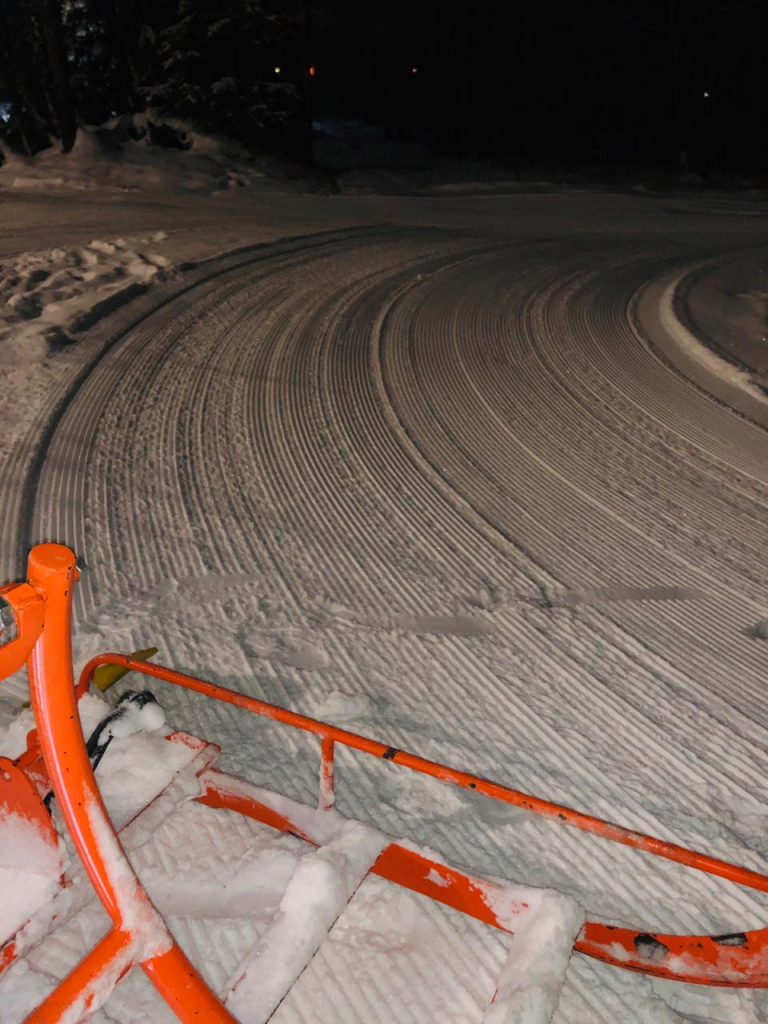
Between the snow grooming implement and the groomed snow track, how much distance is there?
7.1 inches

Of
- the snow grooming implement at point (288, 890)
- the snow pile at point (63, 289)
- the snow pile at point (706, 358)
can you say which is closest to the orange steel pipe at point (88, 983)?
the snow grooming implement at point (288, 890)

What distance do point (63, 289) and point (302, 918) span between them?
24.5 ft

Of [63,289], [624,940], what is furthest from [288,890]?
[63,289]

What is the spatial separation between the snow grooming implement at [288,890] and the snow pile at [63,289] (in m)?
4.99

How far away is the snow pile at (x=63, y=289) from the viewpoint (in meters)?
6.59

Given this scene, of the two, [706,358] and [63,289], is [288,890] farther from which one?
[63,289]

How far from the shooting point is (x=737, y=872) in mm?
1830

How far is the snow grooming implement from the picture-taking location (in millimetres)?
1647

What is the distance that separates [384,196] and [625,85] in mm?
18370

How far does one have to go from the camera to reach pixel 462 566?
160 inches

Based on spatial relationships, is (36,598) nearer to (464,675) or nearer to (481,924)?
(481,924)

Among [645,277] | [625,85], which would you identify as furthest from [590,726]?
[625,85]

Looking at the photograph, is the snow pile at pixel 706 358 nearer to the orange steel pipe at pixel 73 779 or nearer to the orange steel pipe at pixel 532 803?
the orange steel pipe at pixel 532 803

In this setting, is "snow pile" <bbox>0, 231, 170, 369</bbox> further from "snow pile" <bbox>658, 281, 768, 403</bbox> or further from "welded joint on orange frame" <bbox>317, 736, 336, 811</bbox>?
"snow pile" <bbox>658, 281, 768, 403</bbox>
